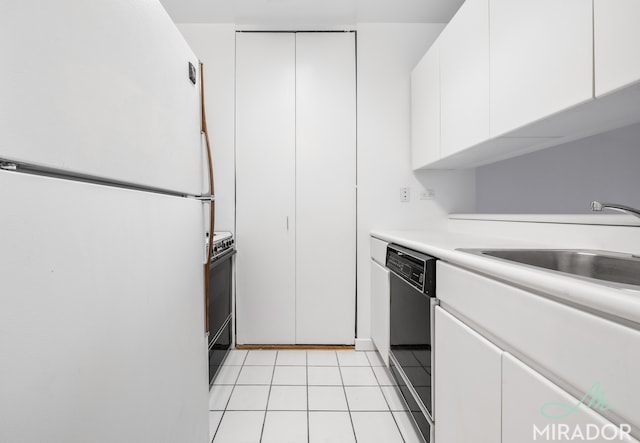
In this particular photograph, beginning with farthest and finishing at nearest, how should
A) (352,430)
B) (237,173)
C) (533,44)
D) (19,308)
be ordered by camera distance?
(237,173), (352,430), (533,44), (19,308)

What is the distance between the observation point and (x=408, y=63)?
2.61 metres

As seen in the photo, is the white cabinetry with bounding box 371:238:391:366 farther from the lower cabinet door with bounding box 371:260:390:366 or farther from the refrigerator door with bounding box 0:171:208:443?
the refrigerator door with bounding box 0:171:208:443

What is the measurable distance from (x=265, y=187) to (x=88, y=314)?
6.77 feet

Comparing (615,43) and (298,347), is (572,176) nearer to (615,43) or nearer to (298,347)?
(615,43)

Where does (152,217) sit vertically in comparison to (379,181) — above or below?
below

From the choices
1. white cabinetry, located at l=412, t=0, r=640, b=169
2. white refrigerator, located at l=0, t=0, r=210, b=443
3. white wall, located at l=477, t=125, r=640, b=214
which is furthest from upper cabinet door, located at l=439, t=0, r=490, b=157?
white refrigerator, located at l=0, t=0, r=210, b=443

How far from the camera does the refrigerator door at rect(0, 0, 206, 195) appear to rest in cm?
43

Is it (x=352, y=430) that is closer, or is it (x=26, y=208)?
(x=26, y=208)

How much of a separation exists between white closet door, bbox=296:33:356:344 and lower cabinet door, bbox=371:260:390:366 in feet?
0.62

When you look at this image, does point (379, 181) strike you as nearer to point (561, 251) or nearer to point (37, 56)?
point (561, 251)

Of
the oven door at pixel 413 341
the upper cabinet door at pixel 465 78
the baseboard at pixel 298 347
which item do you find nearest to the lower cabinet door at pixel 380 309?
the oven door at pixel 413 341

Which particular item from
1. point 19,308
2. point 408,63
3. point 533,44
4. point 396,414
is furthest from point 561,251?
point 408,63

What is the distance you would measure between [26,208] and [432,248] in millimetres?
1231

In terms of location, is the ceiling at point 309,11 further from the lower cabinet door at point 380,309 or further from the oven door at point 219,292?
the lower cabinet door at point 380,309
